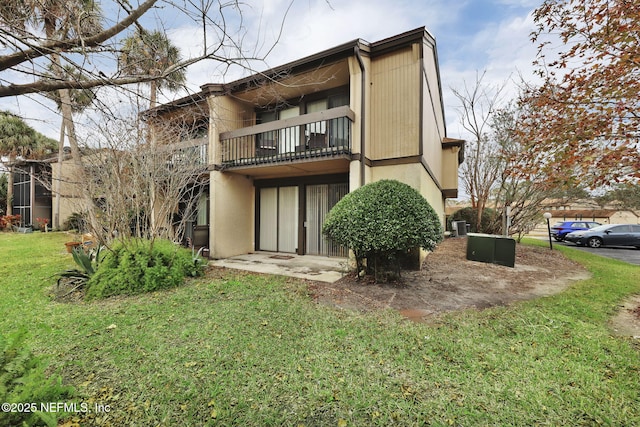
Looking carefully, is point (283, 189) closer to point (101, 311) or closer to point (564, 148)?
point (101, 311)

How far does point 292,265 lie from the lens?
7535 millimetres

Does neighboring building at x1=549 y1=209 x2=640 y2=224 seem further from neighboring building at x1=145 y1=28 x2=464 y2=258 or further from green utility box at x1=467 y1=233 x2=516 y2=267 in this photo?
neighboring building at x1=145 y1=28 x2=464 y2=258

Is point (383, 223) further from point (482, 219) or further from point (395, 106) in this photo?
point (482, 219)

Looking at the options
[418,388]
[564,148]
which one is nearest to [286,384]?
[418,388]

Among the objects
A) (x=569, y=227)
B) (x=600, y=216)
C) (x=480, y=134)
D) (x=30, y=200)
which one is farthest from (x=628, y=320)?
(x=600, y=216)

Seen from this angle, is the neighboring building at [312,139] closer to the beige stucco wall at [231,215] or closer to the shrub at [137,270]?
the beige stucco wall at [231,215]

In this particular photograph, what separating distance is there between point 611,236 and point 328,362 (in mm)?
19186

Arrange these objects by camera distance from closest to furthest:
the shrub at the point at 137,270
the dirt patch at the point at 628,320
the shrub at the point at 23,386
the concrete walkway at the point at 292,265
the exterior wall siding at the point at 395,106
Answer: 1. the shrub at the point at 23,386
2. the dirt patch at the point at 628,320
3. the shrub at the point at 137,270
4. the concrete walkway at the point at 292,265
5. the exterior wall siding at the point at 395,106

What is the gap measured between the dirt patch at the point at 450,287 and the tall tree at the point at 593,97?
100 inches

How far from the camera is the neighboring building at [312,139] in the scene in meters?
6.83

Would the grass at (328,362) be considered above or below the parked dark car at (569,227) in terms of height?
below

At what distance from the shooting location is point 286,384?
2.39 meters

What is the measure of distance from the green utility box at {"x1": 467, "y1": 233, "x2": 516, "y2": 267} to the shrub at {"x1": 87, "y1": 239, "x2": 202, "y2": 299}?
8.49 m

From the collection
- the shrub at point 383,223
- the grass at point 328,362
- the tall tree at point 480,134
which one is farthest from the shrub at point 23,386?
the tall tree at point 480,134
